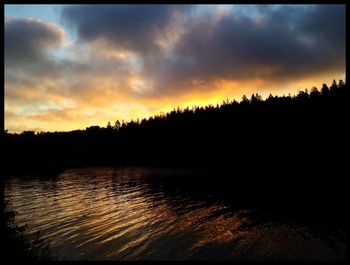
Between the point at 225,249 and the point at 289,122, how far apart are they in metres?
Result: 119

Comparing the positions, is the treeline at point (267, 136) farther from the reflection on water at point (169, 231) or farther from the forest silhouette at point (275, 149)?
the reflection on water at point (169, 231)

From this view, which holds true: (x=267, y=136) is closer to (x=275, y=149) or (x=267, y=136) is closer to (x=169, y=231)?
(x=275, y=149)

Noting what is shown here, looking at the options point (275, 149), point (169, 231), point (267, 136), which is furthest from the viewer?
point (267, 136)

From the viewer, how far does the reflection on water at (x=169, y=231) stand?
2522 cm

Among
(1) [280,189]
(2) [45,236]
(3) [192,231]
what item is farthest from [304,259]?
(1) [280,189]

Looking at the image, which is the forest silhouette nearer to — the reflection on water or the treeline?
the treeline

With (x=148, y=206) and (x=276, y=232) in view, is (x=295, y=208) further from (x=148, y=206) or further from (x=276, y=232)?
(x=148, y=206)

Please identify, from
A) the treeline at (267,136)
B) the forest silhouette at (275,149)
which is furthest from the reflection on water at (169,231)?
the treeline at (267,136)

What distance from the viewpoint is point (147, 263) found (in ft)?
73.6

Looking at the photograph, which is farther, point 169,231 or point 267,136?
point 267,136

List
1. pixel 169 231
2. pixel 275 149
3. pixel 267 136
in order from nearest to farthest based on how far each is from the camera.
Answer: pixel 169 231, pixel 275 149, pixel 267 136

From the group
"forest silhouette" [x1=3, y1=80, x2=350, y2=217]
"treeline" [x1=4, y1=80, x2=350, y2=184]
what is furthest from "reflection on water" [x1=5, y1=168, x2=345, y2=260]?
"treeline" [x1=4, y1=80, x2=350, y2=184]

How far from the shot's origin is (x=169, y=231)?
3162 cm

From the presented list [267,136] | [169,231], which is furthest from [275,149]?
[169,231]
